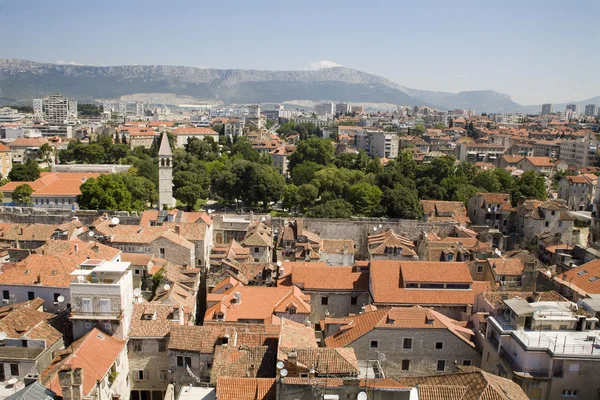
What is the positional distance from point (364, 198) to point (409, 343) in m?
34.5

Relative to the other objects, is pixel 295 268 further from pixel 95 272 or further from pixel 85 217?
pixel 85 217

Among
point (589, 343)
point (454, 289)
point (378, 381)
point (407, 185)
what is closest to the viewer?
point (378, 381)

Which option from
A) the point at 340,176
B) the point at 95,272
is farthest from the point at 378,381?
the point at 340,176

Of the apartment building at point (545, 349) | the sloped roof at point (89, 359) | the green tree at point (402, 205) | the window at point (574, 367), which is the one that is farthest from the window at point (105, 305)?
the green tree at point (402, 205)

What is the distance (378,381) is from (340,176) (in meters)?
53.0

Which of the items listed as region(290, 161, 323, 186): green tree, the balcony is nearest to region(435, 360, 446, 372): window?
the balcony

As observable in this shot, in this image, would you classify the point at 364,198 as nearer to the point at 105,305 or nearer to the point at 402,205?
the point at 402,205

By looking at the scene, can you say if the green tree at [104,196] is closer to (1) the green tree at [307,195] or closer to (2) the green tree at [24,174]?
(2) the green tree at [24,174]

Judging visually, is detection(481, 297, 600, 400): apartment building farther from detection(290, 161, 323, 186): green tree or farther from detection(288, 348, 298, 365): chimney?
detection(290, 161, 323, 186): green tree

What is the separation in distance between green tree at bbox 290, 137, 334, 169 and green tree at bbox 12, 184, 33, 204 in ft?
142

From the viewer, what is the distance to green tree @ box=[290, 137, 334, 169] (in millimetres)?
87312

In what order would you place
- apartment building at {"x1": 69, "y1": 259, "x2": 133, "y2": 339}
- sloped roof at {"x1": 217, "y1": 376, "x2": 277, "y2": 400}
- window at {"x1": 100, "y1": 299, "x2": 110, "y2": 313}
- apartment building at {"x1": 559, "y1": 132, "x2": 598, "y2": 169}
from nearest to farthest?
sloped roof at {"x1": 217, "y1": 376, "x2": 277, "y2": 400}
apartment building at {"x1": 69, "y1": 259, "x2": 133, "y2": 339}
window at {"x1": 100, "y1": 299, "x2": 110, "y2": 313}
apartment building at {"x1": 559, "y1": 132, "x2": 598, "y2": 169}

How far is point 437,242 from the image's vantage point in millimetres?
40969

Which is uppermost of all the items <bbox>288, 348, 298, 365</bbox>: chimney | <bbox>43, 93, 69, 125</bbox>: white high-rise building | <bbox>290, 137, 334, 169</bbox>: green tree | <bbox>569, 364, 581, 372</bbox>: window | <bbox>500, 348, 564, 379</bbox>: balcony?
<bbox>43, 93, 69, 125</bbox>: white high-rise building
